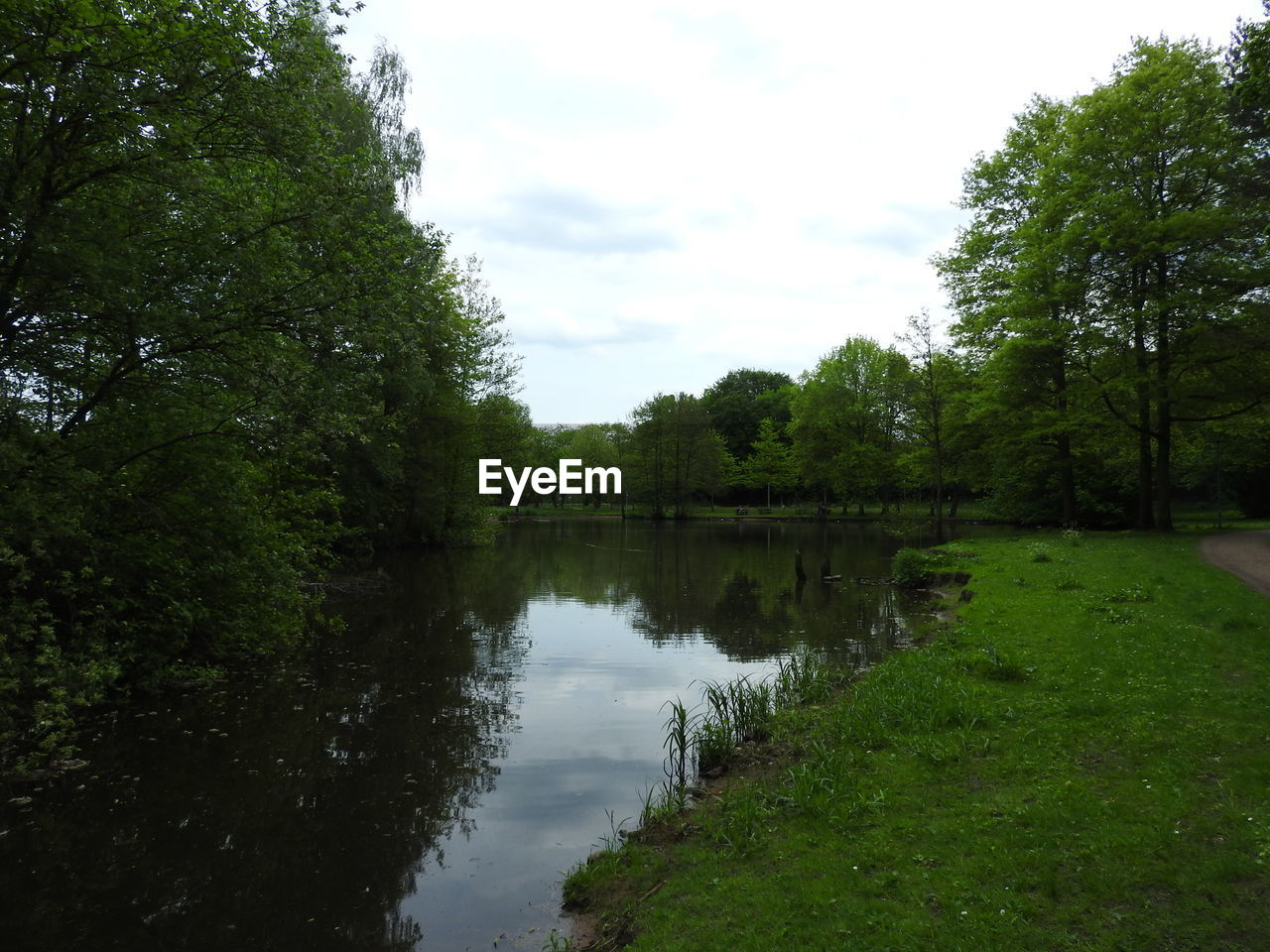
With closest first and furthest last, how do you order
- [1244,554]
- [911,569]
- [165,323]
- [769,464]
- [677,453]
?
[165,323] → [1244,554] → [911,569] → [677,453] → [769,464]

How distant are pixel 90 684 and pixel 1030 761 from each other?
1008cm

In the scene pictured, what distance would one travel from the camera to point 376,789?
8562 mm

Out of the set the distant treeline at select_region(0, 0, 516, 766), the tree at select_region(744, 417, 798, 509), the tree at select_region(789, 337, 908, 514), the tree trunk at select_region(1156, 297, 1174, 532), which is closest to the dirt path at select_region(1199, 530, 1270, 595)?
the tree trunk at select_region(1156, 297, 1174, 532)

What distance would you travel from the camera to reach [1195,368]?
82.6 feet

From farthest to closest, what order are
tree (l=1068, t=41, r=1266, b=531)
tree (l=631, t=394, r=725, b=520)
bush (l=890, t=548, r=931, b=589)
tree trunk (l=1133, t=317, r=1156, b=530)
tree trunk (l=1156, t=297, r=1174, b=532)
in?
1. tree (l=631, t=394, r=725, b=520)
2. tree trunk (l=1133, t=317, r=1156, b=530)
3. tree trunk (l=1156, t=297, r=1174, b=532)
4. bush (l=890, t=548, r=931, b=589)
5. tree (l=1068, t=41, r=1266, b=531)

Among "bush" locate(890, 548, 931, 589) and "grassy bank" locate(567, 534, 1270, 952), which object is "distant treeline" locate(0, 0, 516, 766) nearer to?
"grassy bank" locate(567, 534, 1270, 952)

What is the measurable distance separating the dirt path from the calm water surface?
680cm

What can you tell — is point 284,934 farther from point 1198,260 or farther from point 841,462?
point 841,462

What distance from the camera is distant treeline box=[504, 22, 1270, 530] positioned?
2369 cm

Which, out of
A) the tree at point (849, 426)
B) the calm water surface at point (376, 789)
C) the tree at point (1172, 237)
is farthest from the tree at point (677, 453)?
the calm water surface at point (376, 789)

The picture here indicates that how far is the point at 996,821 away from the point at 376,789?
20.8 ft

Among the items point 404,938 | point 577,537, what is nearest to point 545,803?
point 404,938

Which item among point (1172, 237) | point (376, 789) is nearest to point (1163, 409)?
point (1172, 237)

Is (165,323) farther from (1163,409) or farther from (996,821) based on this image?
(1163,409)
